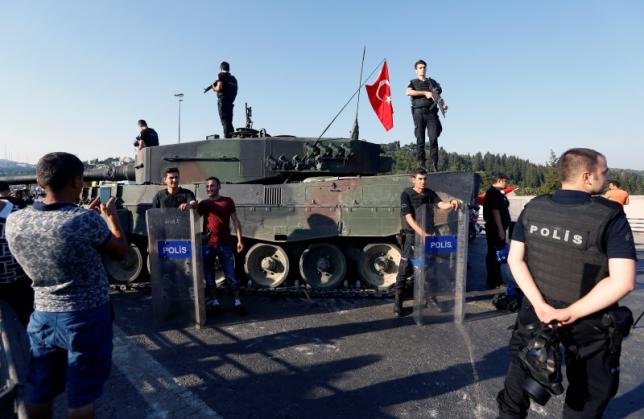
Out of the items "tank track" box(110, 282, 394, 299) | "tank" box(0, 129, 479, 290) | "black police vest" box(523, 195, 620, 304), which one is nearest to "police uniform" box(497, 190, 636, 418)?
"black police vest" box(523, 195, 620, 304)

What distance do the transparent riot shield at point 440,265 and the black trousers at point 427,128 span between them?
2034mm

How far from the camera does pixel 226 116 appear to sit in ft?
31.5

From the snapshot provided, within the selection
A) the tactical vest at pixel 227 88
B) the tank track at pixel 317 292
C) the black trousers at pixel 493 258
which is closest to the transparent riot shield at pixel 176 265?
the tank track at pixel 317 292

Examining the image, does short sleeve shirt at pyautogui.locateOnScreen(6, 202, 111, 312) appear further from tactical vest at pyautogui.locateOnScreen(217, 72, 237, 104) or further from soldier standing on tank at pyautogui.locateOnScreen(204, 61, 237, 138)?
tactical vest at pyautogui.locateOnScreen(217, 72, 237, 104)

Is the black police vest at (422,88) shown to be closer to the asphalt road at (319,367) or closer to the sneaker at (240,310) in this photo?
the asphalt road at (319,367)

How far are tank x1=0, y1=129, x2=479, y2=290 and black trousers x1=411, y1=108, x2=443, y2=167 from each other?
91 cm

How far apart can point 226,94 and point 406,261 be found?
5636 mm

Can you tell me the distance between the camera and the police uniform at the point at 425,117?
7.42 meters

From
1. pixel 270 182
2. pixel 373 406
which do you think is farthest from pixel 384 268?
pixel 373 406

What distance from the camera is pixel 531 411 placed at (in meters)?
3.46

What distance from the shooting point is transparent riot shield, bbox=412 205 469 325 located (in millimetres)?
5754

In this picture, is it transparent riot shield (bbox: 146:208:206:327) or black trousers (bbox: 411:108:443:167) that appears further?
black trousers (bbox: 411:108:443:167)

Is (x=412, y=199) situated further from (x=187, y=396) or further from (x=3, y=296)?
(x=3, y=296)

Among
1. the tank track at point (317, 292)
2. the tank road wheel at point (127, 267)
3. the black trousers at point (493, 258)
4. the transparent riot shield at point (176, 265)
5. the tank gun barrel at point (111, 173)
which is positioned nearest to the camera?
the transparent riot shield at point (176, 265)
